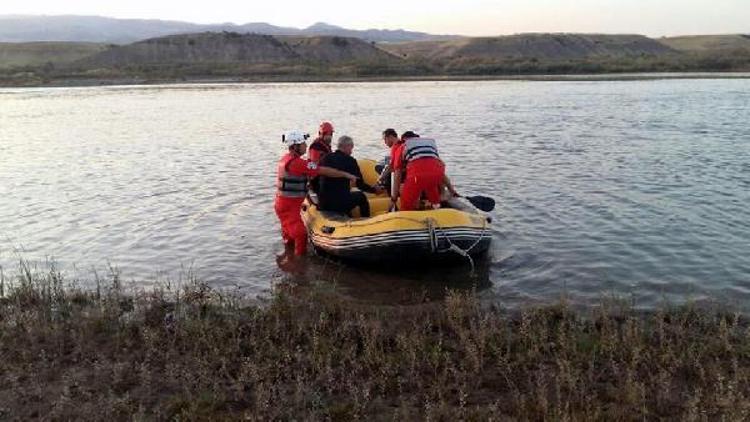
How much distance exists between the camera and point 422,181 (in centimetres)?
973

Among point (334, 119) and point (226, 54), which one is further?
point (226, 54)

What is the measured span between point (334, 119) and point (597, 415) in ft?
79.8

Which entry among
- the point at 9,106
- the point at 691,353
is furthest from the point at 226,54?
the point at 691,353

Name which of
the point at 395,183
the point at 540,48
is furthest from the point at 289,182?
the point at 540,48

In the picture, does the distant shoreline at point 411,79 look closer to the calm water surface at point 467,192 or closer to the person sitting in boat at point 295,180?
the calm water surface at point 467,192

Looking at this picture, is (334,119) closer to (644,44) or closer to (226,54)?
(226,54)

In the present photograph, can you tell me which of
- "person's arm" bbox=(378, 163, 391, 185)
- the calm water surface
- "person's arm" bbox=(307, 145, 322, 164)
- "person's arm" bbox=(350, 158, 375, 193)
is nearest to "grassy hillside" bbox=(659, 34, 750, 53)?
the calm water surface

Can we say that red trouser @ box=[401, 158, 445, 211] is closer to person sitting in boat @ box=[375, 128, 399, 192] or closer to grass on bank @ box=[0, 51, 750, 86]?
person sitting in boat @ box=[375, 128, 399, 192]

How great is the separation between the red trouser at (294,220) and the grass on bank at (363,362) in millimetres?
Answer: 2760

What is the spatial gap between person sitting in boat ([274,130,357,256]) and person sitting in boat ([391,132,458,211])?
744mm

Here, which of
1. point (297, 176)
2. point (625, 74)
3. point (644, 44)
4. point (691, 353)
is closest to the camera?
point (691, 353)

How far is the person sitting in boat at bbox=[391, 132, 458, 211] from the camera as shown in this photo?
9.73m

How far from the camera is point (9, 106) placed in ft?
130

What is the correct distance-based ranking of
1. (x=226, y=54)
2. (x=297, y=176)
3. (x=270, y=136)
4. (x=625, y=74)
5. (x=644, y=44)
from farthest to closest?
(x=644, y=44)
(x=226, y=54)
(x=625, y=74)
(x=270, y=136)
(x=297, y=176)
